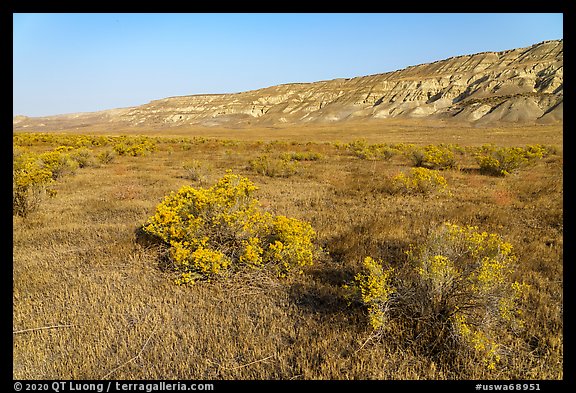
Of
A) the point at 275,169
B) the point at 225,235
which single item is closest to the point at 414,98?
the point at 275,169

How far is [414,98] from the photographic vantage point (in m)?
104

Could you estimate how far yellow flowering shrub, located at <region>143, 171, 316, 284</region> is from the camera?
448cm

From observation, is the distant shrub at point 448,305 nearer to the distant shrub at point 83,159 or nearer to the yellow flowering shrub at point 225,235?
the yellow flowering shrub at point 225,235

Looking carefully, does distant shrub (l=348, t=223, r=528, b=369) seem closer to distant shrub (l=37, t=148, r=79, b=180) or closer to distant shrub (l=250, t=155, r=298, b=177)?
distant shrub (l=250, t=155, r=298, b=177)

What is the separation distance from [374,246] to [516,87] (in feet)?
369

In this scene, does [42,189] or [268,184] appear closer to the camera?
[42,189]

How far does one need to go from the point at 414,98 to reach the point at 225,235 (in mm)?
115971

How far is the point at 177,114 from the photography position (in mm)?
142625

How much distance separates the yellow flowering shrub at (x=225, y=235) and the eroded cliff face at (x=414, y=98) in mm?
87305

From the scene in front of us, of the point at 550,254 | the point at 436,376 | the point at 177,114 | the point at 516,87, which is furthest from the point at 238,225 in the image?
the point at 177,114

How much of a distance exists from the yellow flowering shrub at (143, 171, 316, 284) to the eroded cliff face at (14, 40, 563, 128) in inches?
3437

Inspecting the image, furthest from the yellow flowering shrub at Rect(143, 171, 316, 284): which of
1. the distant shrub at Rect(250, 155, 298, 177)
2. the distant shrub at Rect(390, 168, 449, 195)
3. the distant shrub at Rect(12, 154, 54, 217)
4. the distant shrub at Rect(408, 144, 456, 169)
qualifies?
the distant shrub at Rect(408, 144, 456, 169)

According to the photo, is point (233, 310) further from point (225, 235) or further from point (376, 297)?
point (376, 297)
